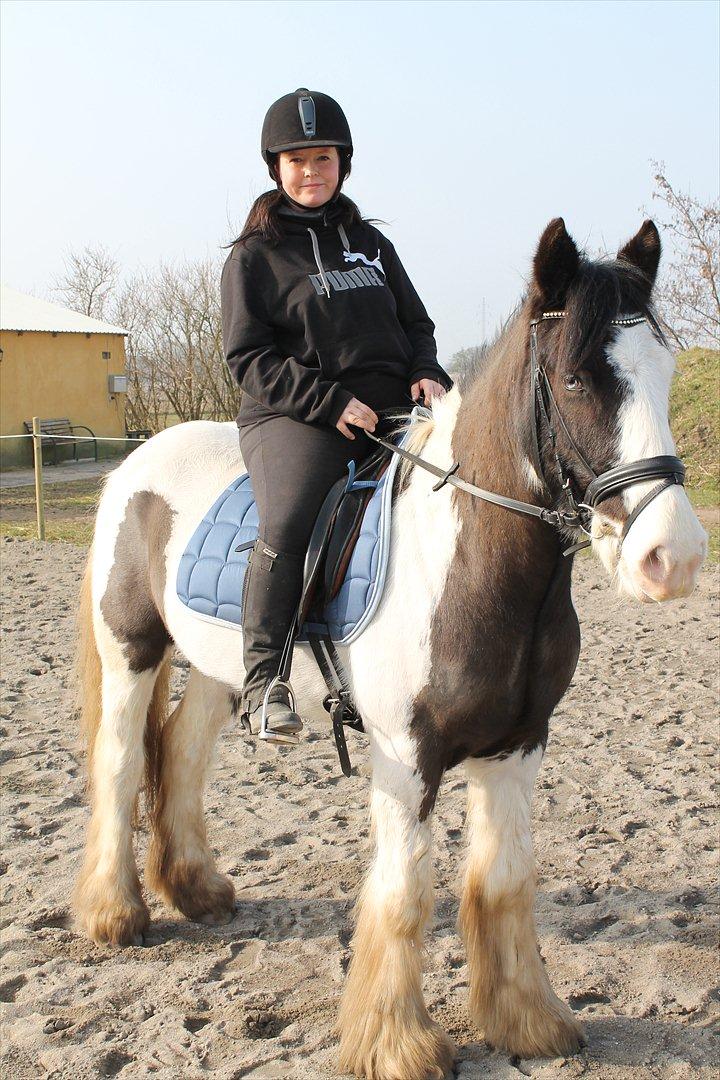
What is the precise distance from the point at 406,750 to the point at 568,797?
225cm

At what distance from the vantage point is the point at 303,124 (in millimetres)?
2902

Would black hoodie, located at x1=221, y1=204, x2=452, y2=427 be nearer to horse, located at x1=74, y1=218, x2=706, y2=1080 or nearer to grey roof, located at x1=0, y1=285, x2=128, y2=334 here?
horse, located at x1=74, y1=218, x2=706, y2=1080

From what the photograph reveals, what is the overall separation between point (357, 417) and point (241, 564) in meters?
0.65

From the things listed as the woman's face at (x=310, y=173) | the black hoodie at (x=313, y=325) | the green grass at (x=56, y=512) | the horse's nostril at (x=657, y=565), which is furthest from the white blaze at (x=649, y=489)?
the green grass at (x=56, y=512)

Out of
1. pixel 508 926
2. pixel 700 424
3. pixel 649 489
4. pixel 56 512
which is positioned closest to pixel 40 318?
pixel 56 512

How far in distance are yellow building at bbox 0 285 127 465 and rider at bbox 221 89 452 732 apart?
60.4 feet

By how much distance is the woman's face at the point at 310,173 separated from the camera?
9.77ft

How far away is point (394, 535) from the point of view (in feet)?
8.90

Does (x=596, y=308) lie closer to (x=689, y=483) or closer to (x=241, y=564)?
(x=241, y=564)

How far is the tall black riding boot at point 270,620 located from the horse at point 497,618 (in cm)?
13

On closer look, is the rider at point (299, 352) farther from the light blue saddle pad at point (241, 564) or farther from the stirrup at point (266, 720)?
the light blue saddle pad at point (241, 564)

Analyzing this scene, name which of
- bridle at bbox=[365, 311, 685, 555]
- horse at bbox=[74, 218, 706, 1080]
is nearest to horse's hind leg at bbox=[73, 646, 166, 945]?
horse at bbox=[74, 218, 706, 1080]

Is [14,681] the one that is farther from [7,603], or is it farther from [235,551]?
[235,551]

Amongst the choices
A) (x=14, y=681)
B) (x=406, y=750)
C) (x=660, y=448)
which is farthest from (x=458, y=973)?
(x=14, y=681)
